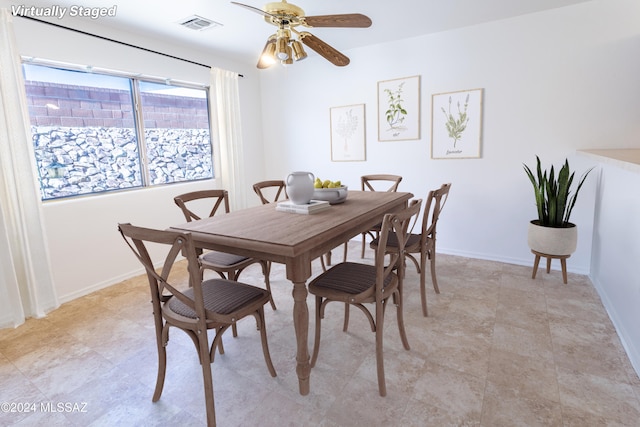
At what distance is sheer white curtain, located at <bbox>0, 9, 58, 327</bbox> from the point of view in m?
Result: 2.36

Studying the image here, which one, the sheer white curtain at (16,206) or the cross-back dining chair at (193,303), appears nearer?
the cross-back dining chair at (193,303)

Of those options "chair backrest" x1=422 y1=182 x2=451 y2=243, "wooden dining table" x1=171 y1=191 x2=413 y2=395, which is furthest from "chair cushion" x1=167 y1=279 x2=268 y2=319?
"chair backrest" x1=422 y1=182 x2=451 y2=243

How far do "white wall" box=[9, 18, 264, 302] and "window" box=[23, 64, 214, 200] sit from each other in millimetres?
147

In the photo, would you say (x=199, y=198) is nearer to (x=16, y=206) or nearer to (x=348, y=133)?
(x=16, y=206)

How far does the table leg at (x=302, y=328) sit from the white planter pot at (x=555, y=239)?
7.27 feet

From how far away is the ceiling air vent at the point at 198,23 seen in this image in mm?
2875

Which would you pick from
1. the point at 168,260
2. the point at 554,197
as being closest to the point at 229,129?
the point at 168,260

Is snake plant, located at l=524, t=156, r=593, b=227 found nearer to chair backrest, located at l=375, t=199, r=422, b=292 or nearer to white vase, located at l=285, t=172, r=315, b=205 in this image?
chair backrest, located at l=375, t=199, r=422, b=292

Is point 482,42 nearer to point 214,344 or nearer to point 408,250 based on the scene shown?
point 408,250

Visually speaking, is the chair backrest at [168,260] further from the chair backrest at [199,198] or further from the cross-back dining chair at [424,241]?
the cross-back dining chair at [424,241]

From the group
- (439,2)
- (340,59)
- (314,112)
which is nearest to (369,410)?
(340,59)

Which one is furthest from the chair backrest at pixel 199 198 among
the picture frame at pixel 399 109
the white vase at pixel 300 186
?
the picture frame at pixel 399 109

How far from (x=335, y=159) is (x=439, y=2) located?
6.56ft

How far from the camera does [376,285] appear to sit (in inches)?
64.4
